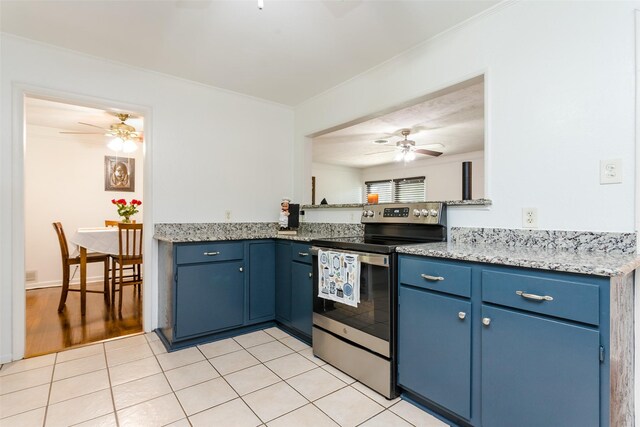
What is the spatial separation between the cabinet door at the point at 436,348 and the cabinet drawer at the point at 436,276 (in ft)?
0.14

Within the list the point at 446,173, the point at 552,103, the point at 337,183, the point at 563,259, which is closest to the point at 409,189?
the point at 446,173

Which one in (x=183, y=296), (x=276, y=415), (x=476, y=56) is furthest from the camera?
(x=183, y=296)

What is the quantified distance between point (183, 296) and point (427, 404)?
1870 mm

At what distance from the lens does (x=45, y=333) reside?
9.00ft

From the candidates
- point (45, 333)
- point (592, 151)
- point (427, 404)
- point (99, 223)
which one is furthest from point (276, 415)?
point (99, 223)

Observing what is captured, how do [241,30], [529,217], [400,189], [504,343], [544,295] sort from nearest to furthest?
1. [544,295]
2. [504,343]
3. [529,217]
4. [241,30]
5. [400,189]

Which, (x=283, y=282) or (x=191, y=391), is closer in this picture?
(x=191, y=391)

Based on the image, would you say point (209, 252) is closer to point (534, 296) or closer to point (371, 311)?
point (371, 311)

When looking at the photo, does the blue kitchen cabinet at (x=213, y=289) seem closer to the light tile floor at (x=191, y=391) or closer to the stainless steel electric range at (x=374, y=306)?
the light tile floor at (x=191, y=391)

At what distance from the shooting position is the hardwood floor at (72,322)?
2.58 m

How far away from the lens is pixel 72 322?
3.03 meters

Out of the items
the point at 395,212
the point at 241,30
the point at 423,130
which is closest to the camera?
the point at 241,30

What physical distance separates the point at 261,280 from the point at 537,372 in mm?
2131

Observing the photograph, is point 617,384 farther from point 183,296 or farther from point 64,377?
point 64,377
